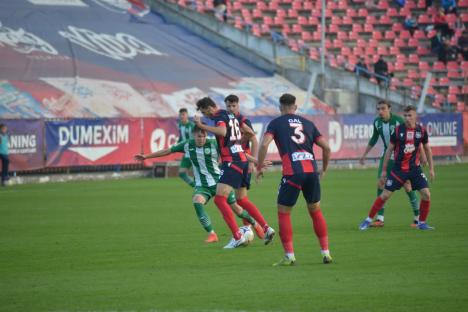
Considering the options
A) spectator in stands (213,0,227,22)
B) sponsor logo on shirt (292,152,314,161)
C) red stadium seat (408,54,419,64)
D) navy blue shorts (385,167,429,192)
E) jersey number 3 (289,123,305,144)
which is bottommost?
navy blue shorts (385,167,429,192)

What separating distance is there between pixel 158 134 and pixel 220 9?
47.0 ft

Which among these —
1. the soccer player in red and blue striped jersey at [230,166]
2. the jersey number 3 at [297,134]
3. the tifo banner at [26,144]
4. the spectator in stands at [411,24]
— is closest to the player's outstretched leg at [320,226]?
the jersey number 3 at [297,134]

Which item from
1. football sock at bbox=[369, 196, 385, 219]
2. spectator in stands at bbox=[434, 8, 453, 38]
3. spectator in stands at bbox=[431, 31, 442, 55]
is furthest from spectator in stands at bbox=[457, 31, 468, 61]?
football sock at bbox=[369, 196, 385, 219]

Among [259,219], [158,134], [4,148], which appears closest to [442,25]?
[158,134]

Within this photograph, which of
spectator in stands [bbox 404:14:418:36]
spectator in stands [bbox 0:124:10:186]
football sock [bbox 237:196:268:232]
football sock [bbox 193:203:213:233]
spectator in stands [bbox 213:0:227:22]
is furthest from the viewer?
spectator in stands [bbox 404:14:418:36]

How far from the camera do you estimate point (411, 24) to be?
49.1m

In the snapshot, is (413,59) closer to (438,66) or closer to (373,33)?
(438,66)

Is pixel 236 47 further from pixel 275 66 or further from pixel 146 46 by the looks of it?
pixel 146 46

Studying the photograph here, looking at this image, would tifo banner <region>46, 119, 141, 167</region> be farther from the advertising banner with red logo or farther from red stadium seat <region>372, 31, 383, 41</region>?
red stadium seat <region>372, 31, 383, 41</region>

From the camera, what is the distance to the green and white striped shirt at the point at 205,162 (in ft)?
51.3

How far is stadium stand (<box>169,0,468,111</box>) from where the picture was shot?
4672cm

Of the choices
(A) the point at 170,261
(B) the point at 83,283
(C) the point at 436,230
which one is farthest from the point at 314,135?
(C) the point at 436,230

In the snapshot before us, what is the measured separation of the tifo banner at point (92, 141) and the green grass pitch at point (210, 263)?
8.39 metres

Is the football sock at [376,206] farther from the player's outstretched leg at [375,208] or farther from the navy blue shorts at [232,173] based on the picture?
the navy blue shorts at [232,173]
